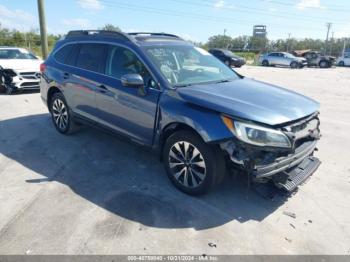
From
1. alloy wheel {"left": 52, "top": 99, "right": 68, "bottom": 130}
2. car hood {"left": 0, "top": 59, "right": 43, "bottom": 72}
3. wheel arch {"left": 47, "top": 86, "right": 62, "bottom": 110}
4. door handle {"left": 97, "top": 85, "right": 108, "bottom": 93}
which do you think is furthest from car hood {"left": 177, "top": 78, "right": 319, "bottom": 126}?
car hood {"left": 0, "top": 59, "right": 43, "bottom": 72}

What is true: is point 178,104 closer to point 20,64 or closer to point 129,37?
point 129,37

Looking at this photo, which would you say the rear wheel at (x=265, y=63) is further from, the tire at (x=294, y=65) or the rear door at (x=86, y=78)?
the rear door at (x=86, y=78)

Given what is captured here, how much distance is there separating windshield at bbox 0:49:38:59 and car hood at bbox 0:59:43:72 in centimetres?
60

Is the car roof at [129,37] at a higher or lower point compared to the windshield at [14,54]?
higher

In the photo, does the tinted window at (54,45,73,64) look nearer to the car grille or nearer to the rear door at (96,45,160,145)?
the rear door at (96,45,160,145)

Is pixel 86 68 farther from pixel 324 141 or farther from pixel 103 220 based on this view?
pixel 324 141

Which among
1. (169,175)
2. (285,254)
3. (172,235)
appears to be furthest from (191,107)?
(285,254)

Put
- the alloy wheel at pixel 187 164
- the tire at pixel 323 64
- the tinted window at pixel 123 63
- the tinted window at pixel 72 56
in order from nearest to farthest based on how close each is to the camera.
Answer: the alloy wheel at pixel 187 164, the tinted window at pixel 123 63, the tinted window at pixel 72 56, the tire at pixel 323 64

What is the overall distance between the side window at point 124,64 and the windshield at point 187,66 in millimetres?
191

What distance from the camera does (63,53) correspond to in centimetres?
569

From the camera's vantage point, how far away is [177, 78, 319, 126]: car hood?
3285 millimetres

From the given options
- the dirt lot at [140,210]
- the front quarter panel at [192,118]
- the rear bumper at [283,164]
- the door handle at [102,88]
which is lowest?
the dirt lot at [140,210]

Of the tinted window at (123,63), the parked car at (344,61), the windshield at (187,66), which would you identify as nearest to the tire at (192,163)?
the windshield at (187,66)

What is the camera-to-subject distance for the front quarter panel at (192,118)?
3293mm
